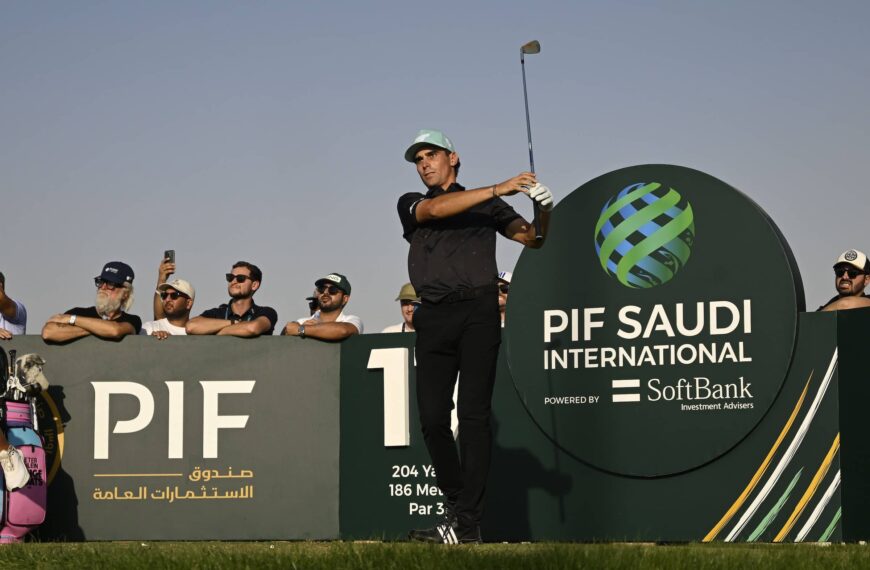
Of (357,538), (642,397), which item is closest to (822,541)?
(642,397)

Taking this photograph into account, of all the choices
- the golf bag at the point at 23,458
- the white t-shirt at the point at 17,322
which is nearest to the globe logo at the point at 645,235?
the golf bag at the point at 23,458

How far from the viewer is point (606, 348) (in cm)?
945

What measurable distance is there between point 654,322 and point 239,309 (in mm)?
3511

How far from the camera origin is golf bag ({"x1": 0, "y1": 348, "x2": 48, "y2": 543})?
9469 millimetres

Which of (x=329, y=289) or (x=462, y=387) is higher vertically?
(x=329, y=289)

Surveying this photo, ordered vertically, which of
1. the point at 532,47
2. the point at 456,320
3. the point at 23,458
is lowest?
the point at 23,458

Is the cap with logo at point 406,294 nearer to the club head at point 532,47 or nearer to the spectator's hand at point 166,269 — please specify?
the spectator's hand at point 166,269

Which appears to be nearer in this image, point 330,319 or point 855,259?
point 855,259

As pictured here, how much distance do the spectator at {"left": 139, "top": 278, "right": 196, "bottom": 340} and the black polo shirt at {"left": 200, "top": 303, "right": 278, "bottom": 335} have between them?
0.16 metres

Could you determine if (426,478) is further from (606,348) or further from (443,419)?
(443,419)

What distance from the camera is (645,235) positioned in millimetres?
9320

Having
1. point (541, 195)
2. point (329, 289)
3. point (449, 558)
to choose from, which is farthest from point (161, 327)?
point (449, 558)

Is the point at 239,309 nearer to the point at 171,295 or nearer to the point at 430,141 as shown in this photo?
the point at 171,295

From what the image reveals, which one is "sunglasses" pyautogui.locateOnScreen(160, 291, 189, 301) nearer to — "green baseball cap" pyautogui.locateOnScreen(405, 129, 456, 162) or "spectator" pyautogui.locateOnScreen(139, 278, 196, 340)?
"spectator" pyautogui.locateOnScreen(139, 278, 196, 340)
